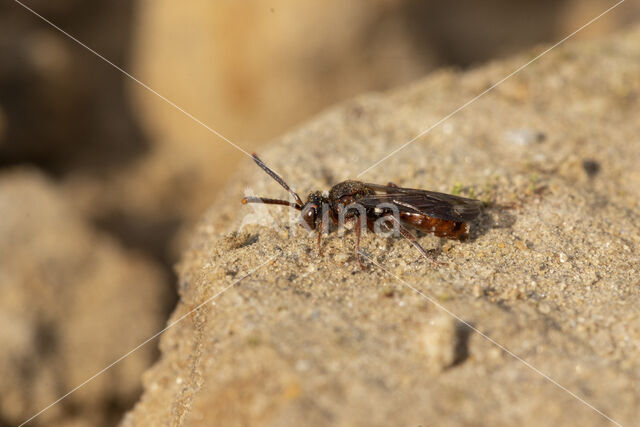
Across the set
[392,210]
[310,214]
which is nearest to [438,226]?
[392,210]

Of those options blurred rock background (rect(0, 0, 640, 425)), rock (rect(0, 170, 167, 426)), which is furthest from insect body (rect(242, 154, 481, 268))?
blurred rock background (rect(0, 0, 640, 425))

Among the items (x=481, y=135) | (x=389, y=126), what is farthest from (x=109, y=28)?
(x=481, y=135)

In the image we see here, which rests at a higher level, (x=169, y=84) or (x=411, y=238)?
(x=411, y=238)

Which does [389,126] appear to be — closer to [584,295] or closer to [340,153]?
[340,153]

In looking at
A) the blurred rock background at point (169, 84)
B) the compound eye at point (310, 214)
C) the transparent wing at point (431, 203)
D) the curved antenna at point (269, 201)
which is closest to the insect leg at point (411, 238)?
the transparent wing at point (431, 203)

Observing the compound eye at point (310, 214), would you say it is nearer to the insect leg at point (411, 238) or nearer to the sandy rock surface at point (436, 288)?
the sandy rock surface at point (436, 288)

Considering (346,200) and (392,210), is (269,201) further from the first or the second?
(392,210)
